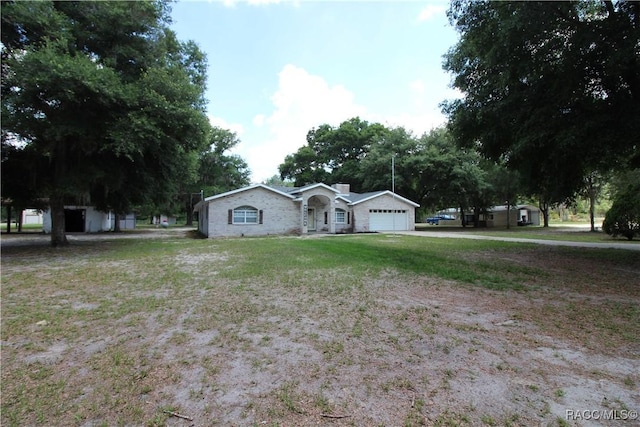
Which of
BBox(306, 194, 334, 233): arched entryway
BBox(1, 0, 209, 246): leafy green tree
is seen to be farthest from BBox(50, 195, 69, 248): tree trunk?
BBox(306, 194, 334, 233): arched entryway

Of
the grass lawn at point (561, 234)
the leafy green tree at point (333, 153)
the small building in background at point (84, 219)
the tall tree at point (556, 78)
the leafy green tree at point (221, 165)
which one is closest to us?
the tall tree at point (556, 78)

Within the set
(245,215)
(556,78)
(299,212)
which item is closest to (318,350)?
(556,78)

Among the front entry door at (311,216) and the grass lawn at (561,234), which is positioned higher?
the front entry door at (311,216)

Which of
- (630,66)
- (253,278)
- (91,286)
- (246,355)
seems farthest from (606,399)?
(630,66)

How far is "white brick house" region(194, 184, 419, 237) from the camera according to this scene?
22.3 m

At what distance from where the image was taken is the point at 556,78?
880 cm

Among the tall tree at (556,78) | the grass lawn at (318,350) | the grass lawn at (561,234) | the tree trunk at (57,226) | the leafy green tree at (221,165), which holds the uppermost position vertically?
the leafy green tree at (221,165)

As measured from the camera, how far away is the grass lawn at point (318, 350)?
2578mm

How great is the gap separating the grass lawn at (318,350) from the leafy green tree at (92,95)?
675cm

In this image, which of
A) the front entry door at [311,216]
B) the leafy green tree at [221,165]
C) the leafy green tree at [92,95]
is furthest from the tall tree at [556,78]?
the leafy green tree at [221,165]

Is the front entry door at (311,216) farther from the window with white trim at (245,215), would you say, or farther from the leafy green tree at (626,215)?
the leafy green tree at (626,215)

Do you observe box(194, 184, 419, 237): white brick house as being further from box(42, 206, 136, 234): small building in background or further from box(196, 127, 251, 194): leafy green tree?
box(196, 127, 251, 194): leafy green tree

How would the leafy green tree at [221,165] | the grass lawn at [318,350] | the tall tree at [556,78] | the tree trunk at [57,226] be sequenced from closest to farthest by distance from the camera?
the grass lawn at [318,350] → the tall tree at [556,78] → the tree trunk at [57,226] → the leafy green tree at [221,165]

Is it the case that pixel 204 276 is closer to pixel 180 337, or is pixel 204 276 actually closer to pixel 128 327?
pixel 128 327
